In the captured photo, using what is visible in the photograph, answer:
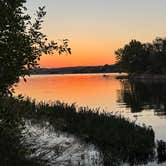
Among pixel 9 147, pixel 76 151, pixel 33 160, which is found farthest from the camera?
pixel 76 151

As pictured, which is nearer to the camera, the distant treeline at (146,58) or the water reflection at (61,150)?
the water reflection at (61,150)

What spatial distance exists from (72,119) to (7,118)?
22.7 m

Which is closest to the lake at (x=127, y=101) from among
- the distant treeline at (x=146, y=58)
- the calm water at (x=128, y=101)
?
the calm water at (x=128, y=101)

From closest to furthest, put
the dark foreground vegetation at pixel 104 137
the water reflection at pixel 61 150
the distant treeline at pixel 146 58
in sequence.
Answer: the dark foreground vegetation at pixel 104 137, the water reflection at pixel 61 150, the distant treeline at pixel 146 58

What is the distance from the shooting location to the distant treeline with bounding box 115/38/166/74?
170 m

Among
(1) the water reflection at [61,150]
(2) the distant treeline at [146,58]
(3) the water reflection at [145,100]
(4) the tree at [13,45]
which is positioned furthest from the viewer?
(2) the distant treeline at [146,58]

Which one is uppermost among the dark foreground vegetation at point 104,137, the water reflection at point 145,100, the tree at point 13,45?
the tree at point 13,45

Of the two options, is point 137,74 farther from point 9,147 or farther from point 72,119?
point 9,147

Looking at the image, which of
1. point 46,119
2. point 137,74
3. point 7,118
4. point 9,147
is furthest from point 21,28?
point 137,74

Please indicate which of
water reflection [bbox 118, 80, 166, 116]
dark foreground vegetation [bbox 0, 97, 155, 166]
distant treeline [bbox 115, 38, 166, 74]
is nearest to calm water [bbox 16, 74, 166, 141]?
water reflection [bbox 118, 80, 166, 116]

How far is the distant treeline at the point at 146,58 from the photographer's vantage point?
16975 centimetres

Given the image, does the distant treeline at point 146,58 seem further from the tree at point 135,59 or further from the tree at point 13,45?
the tree at point 13,45

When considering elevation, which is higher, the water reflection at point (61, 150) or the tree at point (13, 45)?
the tree at point (13, 45)

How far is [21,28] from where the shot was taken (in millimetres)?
8672
